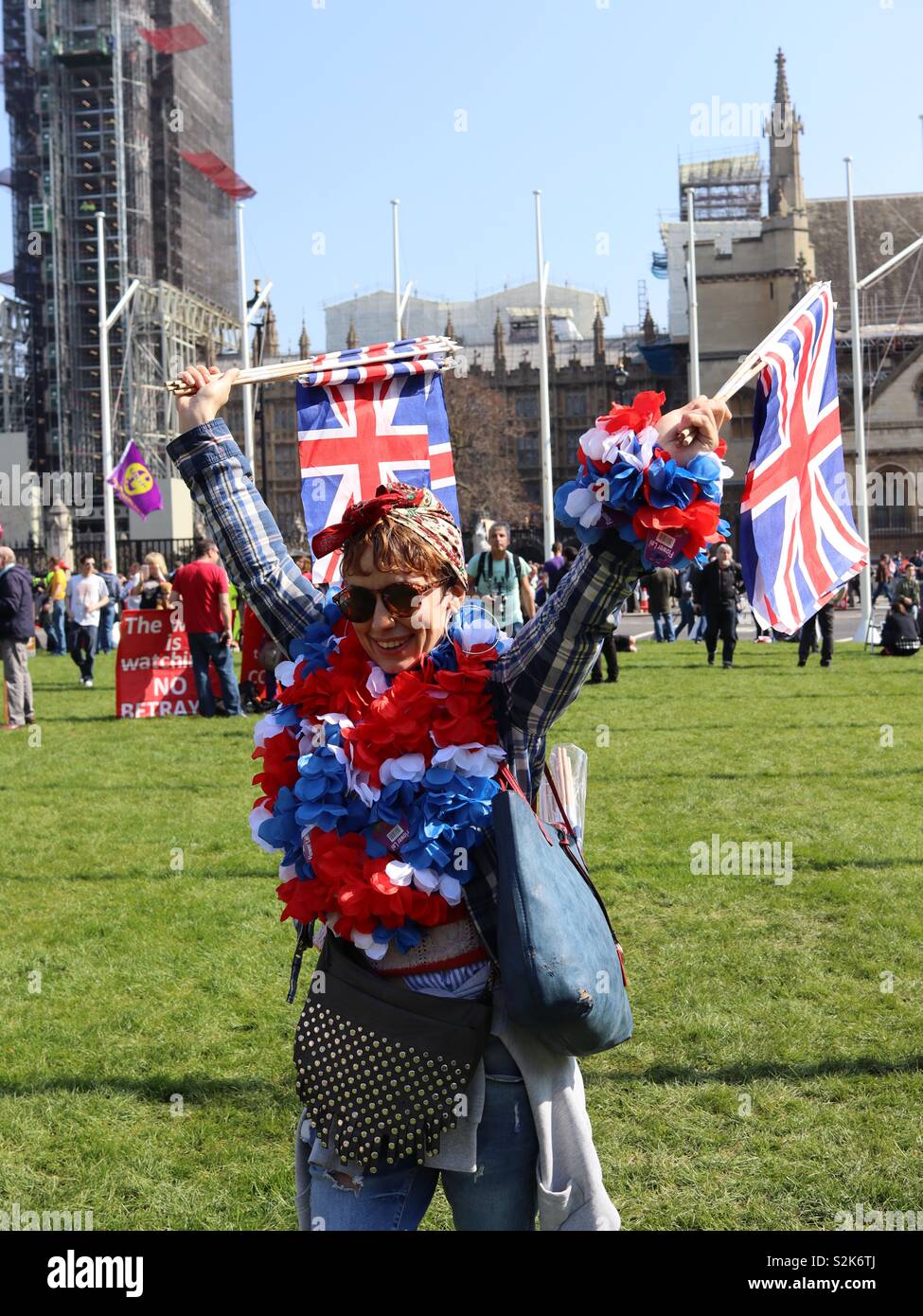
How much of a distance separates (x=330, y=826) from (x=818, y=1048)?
9.60 feet

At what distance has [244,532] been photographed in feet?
9.55

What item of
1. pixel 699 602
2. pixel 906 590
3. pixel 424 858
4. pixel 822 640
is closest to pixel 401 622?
pixel 424 858

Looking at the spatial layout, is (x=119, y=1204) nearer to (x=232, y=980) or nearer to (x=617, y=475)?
(x=232, y=980)

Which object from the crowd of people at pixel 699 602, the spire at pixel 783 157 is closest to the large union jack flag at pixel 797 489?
the crowd of people at pixel 699 602

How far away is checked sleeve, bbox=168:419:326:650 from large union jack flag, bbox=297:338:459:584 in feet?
4.66

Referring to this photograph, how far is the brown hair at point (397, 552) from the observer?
259 centimetres

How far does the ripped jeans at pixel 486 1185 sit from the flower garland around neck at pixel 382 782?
312 mm

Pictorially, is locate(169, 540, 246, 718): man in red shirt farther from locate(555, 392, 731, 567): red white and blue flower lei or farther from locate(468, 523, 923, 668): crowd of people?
locate(555, 392, 731, 567): red white and blue flower lei

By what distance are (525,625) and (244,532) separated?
2.23 feet

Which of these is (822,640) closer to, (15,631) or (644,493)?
(15,631)

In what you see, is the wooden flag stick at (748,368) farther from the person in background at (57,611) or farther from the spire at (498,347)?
the spire at (498,347)

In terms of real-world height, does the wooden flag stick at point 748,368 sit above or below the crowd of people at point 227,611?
above

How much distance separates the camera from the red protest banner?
625 inches

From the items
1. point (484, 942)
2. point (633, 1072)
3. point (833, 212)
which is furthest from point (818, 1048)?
point (833, 212)
